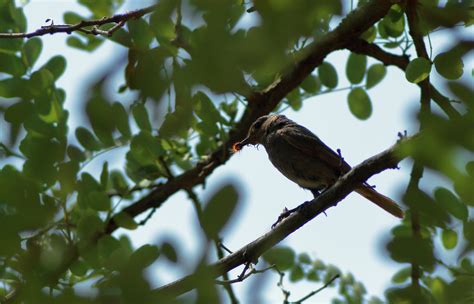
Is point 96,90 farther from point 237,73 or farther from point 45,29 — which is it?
point 45,29

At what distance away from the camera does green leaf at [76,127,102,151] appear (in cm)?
Answer: 342

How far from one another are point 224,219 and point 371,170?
1.85m

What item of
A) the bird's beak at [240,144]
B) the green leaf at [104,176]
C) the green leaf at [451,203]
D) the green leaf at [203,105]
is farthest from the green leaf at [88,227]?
the bird's beak at [240,144]

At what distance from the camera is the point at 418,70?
10.5ft

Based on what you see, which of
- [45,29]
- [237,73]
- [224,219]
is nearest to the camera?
[237,73]

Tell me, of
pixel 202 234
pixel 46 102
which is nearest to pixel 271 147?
pixel 46 102

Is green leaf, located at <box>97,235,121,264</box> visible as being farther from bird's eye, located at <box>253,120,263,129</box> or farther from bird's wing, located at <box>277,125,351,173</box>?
bird's eye, located at <box>253,120,263,129</box>

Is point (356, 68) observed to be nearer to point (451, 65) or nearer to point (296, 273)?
point (296, 273)

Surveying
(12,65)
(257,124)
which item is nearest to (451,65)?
(12,65)

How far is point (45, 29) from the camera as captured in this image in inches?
132

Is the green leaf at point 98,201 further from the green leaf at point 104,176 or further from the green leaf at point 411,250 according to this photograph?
the green leaf at point 411,250

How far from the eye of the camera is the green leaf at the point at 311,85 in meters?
5.72

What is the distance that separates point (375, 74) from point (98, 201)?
2.44 m

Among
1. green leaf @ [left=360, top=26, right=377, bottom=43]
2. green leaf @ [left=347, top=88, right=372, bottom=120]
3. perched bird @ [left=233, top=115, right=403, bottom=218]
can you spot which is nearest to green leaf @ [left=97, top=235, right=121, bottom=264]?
perched bird @ [left=233, top=115, right=403, bottom=218]
